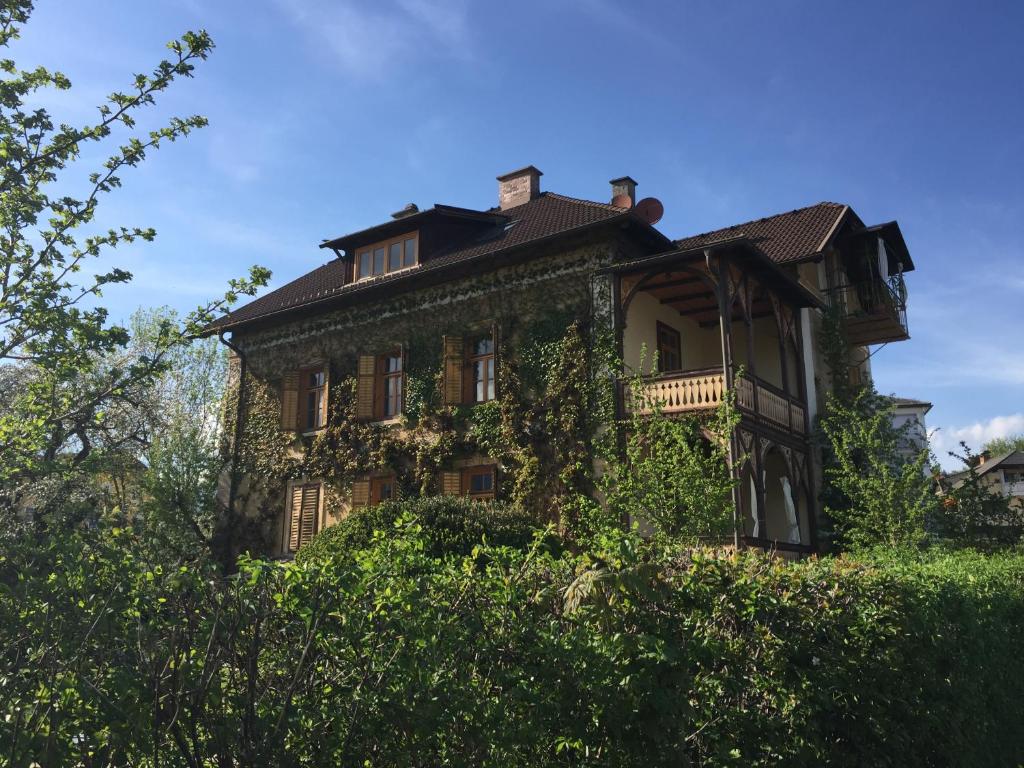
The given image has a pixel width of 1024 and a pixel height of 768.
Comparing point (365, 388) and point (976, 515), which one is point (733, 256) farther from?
point (365, 388)

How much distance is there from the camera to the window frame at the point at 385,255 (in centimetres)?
2069

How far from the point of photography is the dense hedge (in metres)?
3.13

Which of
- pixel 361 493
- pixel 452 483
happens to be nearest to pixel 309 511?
pixel 361 493

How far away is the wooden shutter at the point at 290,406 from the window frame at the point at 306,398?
7cm

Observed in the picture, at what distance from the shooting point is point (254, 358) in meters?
23.3

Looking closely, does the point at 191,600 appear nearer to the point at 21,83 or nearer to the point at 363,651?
the point at 363,651

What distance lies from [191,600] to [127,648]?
261mm

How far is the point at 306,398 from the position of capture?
22.0 meters

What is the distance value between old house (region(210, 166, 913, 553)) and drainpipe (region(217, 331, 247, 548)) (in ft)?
0.20

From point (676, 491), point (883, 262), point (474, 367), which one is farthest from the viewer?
point (883, 262)

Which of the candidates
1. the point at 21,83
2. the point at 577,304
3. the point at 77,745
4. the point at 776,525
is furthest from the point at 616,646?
the point at 776,525

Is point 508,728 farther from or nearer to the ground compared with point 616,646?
nearer to the ground

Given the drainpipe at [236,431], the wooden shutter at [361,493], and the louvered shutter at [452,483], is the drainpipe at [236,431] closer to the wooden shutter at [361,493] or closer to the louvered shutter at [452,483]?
the wooden shutter at [361,493]

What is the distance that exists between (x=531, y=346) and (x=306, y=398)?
6854mm
